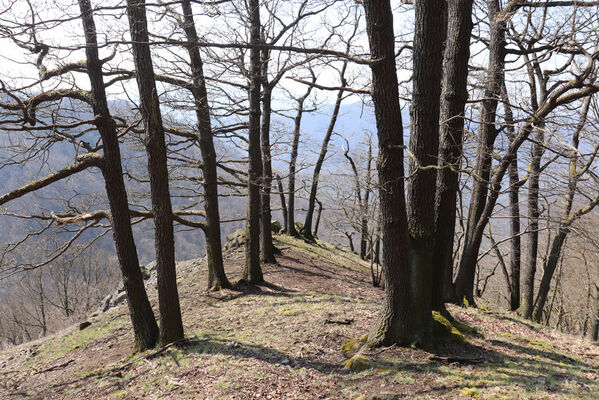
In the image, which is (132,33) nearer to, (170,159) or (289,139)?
(170,159)

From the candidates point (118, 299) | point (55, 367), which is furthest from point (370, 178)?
point (118, 299)

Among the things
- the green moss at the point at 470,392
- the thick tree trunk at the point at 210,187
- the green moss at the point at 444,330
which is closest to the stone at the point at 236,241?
the thick tree trunk at the point at 210,187

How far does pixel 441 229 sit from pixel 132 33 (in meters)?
5.14

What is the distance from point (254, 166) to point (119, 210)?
4075 mm

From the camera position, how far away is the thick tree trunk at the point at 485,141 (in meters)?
7.45

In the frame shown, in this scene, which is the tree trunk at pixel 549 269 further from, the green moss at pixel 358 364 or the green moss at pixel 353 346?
the green moss at pixel 358 364

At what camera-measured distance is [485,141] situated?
7.44 metres

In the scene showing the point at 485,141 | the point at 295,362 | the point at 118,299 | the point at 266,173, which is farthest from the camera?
the point at 118,299

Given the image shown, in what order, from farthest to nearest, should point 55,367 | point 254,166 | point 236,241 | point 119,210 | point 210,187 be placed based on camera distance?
point 236,241, point 254,166, point 210,187, point 55,367, point 119,210

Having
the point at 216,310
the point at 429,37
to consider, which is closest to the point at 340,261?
the point at 216,310

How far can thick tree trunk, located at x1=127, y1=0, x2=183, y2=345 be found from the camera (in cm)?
560

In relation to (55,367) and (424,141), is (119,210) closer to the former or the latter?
(55,367)

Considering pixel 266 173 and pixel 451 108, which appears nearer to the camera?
pixel 451 108

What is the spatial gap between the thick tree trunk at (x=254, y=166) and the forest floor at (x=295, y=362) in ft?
3.33
